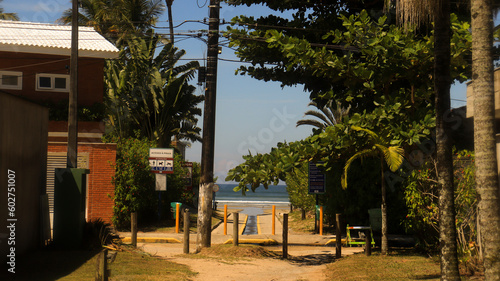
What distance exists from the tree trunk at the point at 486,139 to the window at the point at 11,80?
74.9 feet

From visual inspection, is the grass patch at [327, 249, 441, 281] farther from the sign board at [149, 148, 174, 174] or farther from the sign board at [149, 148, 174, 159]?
the sign board at [149, 148, 174, 159]

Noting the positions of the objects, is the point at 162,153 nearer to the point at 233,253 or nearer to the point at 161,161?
the point at 161,161

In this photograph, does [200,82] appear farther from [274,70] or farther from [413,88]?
[413,88]

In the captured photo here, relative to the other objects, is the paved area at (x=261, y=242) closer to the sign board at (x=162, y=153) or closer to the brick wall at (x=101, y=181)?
the brick wall at (x=101, y=181)

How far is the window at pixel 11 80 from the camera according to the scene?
87.2 feet

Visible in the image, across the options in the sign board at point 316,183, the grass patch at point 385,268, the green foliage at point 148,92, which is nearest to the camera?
the grass patch at point 385,268

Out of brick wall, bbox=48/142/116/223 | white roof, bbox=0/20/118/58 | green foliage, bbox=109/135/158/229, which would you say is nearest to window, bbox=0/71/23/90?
white roof, bbox=0/20/118/58

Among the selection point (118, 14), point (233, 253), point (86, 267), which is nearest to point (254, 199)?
point (118, 14)

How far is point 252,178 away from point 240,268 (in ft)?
7.47

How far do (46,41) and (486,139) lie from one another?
24050mm

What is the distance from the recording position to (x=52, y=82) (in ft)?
88.5

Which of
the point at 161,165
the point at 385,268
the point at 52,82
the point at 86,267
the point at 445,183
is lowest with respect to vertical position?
the point at 385,268

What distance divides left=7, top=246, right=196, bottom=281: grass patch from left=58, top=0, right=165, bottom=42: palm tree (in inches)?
1231

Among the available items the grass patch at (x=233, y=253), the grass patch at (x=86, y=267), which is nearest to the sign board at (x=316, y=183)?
the grass patch at (x=233, y=253)
